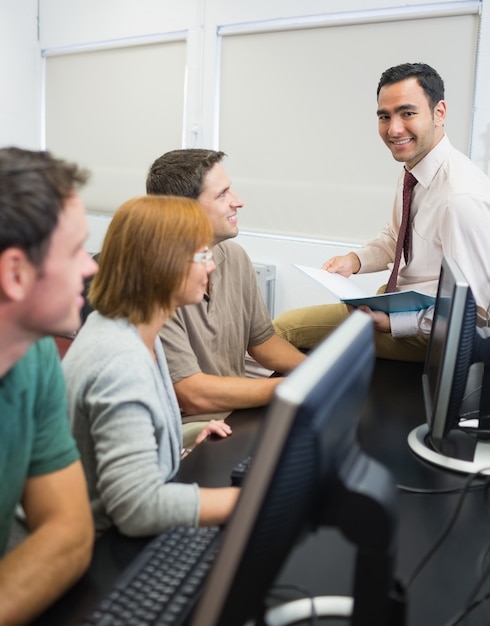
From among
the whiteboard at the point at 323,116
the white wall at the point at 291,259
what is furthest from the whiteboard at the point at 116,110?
the white wall at the point at 291,259

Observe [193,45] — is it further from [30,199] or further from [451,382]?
[30,199]

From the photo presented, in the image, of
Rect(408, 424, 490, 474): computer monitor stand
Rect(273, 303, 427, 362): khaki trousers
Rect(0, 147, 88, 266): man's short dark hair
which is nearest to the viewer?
Rect(0, 147, 88, 266): man's short dark hair

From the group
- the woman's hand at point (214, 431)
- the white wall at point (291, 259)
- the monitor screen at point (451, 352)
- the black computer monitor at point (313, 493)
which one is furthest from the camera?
the white wall at point (291, 259)

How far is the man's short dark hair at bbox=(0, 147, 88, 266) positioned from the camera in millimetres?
782

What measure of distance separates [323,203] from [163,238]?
2.43 metres

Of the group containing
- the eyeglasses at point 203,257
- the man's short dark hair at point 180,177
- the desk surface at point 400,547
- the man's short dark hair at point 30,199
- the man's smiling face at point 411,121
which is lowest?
the desk surface at point 400,547

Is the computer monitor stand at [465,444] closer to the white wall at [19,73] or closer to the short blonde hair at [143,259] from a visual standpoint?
the short blonde hair at [143,259]

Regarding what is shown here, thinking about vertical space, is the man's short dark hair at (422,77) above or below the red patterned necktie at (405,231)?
above

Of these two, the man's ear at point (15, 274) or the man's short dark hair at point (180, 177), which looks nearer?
the man's ear at point (15, 274)

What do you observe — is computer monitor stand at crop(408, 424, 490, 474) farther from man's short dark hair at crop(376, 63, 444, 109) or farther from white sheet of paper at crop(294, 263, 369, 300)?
man's short dark hair at crop(376, 63, 444, 109)

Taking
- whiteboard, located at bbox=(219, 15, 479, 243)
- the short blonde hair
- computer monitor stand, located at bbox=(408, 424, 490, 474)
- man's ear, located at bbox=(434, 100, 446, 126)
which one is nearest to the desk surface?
computer monitor stand, located at bbox=(408, 424, 490, 474)

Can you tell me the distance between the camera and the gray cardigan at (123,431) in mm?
1026

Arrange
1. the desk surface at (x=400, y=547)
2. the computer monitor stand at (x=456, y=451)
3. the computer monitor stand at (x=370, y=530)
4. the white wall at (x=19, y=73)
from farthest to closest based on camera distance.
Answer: the white wall at (x=19, y=73)
the computer monitor stand at (x=456, y=451)
the desk surface at (x=400, y=547)
the computer monitor stand at (x=370, y=530)

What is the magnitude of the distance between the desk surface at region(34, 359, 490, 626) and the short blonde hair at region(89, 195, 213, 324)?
340 millimetres
